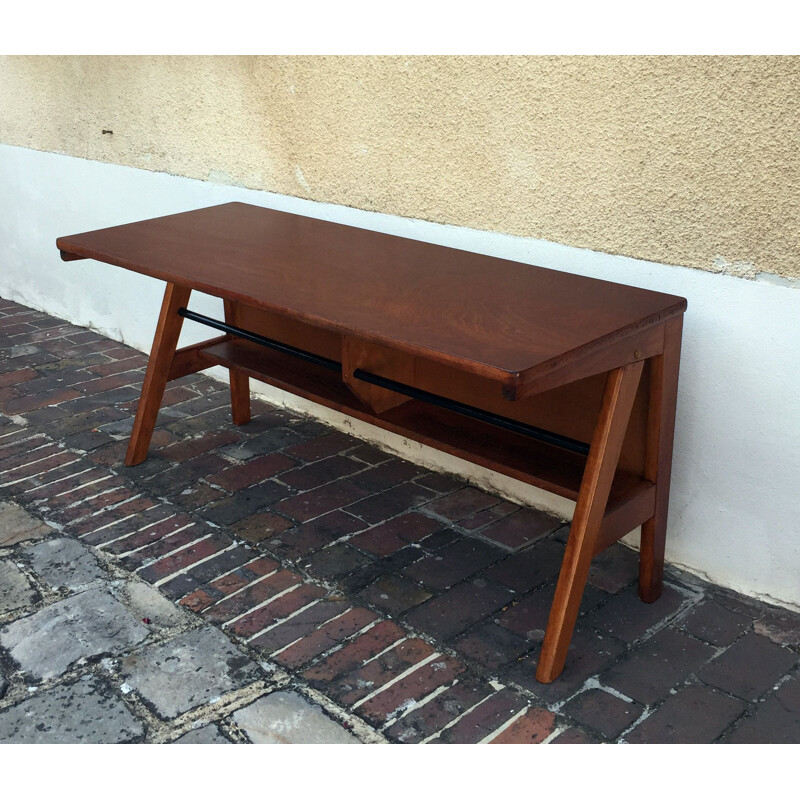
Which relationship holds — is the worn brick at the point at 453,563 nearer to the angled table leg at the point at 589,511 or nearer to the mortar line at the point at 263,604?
the mortar line at the point at 263,604

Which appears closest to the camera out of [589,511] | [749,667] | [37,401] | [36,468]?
[589,511]

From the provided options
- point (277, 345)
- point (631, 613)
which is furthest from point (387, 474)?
point (631, 613)

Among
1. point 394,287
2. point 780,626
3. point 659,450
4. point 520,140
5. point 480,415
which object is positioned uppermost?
point 520,140

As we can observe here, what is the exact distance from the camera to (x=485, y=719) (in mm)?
2322

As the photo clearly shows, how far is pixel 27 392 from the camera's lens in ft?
14.2

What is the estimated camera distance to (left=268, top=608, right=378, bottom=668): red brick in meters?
2.54

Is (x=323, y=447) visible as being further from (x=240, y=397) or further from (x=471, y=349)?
(x=471, y=349)

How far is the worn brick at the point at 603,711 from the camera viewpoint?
2.29 meters

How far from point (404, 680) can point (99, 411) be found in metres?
2.23

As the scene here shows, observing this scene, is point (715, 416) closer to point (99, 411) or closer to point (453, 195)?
point (453, 195)

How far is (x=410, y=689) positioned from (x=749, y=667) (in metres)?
0.89

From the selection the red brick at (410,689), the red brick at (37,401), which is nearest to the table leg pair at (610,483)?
the red brick at (410,689)

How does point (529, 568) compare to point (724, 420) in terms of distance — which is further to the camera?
point (529, 568)

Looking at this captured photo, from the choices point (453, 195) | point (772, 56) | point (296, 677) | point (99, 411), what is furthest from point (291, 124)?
point (296, 677)
